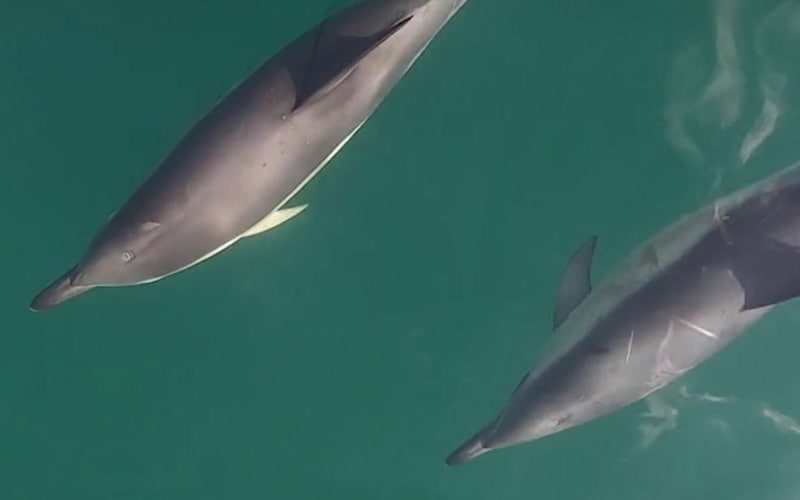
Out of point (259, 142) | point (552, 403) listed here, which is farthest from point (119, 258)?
point (552, 403)

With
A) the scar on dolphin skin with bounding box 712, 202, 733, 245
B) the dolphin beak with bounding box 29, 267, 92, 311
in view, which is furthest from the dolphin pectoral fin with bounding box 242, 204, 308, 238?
the scar on dolphin skin with bounding box 712, 202, 733, 245

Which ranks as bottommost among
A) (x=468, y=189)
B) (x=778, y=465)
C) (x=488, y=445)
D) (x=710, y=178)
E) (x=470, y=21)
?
(x=778, y=465)

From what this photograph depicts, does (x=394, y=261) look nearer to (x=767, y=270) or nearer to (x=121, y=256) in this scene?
(x=121, y=256)

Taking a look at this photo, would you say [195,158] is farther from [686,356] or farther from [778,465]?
[778,465]

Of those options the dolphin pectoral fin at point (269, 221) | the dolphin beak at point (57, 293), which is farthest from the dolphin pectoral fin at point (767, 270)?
the dolphin beak at point (57, 293)

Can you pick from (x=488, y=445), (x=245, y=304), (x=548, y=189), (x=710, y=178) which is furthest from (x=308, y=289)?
(x=710, y=178)
